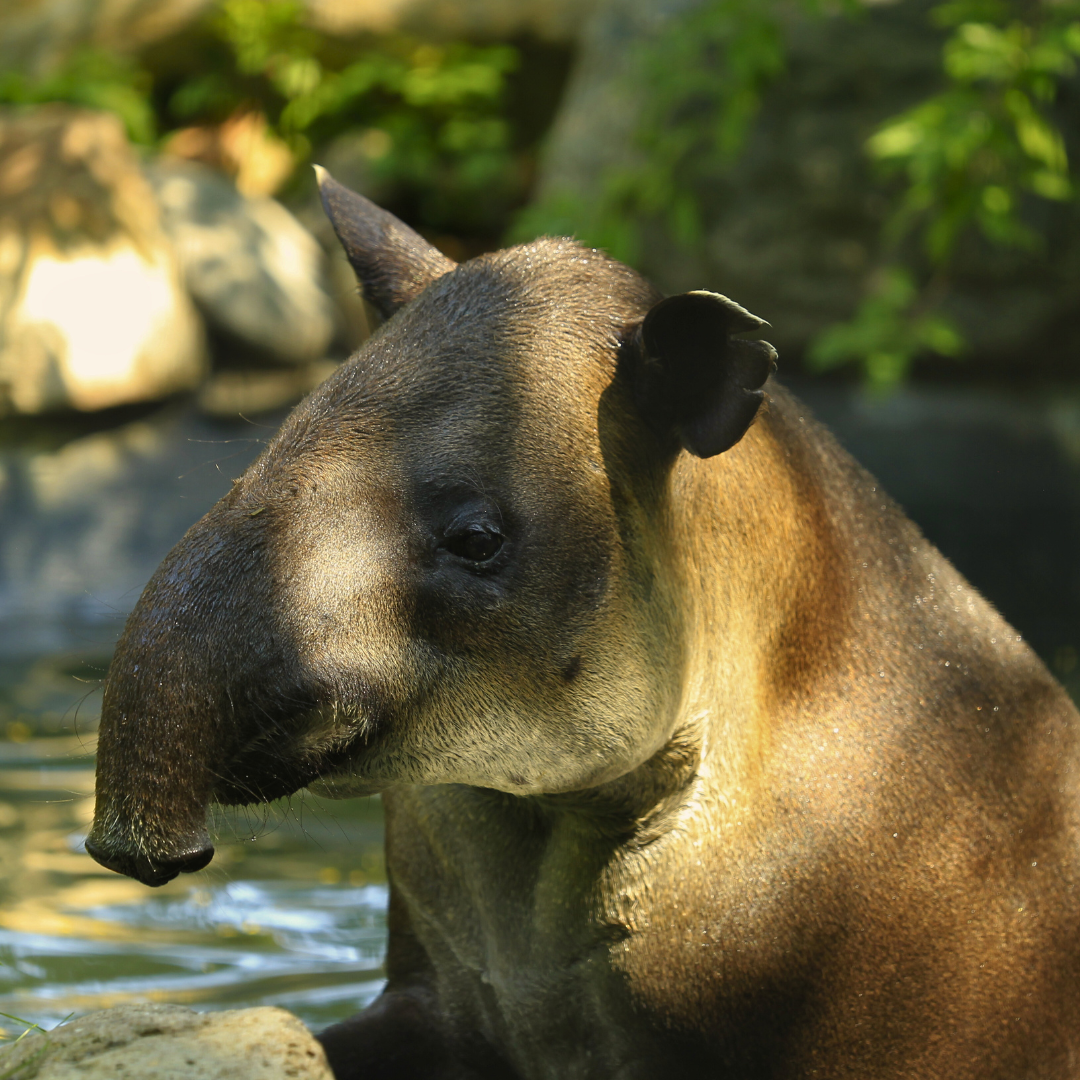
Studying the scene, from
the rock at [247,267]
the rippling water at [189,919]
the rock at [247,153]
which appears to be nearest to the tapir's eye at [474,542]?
the rippling water at [189,919]

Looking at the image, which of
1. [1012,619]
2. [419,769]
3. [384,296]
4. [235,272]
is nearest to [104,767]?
[419,769]

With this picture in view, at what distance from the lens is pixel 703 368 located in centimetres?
260

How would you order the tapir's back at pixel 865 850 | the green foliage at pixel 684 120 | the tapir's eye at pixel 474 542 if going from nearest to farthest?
the tapir's eye at pixel 474 542, the tapir's back at pixel 865 850, the green foliage at pixel 684 120

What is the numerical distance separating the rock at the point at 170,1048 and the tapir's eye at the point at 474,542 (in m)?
0.99

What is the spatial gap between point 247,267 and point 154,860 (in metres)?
9.15

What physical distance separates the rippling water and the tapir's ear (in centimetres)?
163

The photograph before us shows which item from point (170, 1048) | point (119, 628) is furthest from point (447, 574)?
point (119, 628)

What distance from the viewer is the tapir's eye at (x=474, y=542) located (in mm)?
2488

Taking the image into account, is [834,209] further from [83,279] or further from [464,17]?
[83,279]

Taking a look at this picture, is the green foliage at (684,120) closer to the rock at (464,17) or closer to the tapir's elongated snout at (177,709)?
the rock at (464,17)

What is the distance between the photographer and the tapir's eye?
2.49 metres

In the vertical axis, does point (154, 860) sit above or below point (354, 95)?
above

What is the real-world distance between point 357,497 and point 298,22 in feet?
36.4

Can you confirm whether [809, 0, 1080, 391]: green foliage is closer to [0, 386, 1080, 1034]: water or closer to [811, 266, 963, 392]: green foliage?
[811, 266, 963, 392]: green foliage
